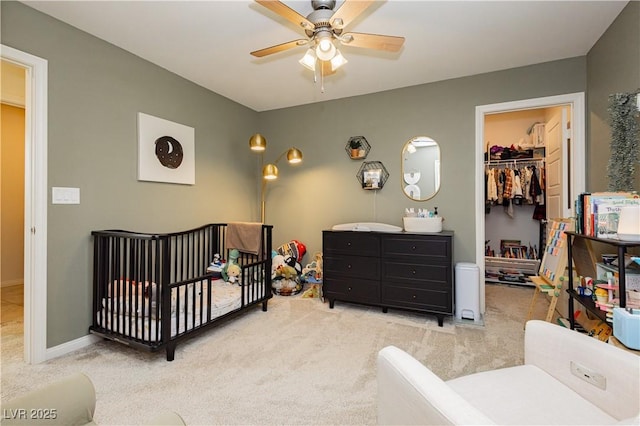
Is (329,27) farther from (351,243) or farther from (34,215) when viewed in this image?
(34,215)

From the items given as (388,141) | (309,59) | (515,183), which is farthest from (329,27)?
(515,183)

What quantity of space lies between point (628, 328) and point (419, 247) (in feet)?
5.30

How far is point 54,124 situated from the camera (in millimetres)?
2236

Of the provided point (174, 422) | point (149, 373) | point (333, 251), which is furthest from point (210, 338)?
point (174, 422)

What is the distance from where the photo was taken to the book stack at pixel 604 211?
5.79ft

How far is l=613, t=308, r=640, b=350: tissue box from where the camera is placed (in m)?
1.36

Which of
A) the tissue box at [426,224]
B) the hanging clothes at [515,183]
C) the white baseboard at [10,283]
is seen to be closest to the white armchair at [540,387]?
the tissue box at [426,224]

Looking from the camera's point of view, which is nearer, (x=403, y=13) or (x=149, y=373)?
(x=149, y=373)

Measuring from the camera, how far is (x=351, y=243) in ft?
10.6

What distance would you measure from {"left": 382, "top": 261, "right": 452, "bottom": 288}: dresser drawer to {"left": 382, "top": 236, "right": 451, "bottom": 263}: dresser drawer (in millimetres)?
77

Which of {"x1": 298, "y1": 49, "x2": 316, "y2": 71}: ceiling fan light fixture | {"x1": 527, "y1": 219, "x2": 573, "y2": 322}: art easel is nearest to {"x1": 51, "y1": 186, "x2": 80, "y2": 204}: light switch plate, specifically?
{"x1": 298, "y1": 49, "x2": 316, "y2": 71}: ceiling fan light fixture

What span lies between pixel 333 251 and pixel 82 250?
226 centimetres

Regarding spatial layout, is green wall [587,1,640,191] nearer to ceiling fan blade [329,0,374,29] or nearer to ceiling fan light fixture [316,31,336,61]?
ceiling fan blade [329,0,374,29]

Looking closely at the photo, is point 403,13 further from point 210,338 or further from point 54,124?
point 210,338
